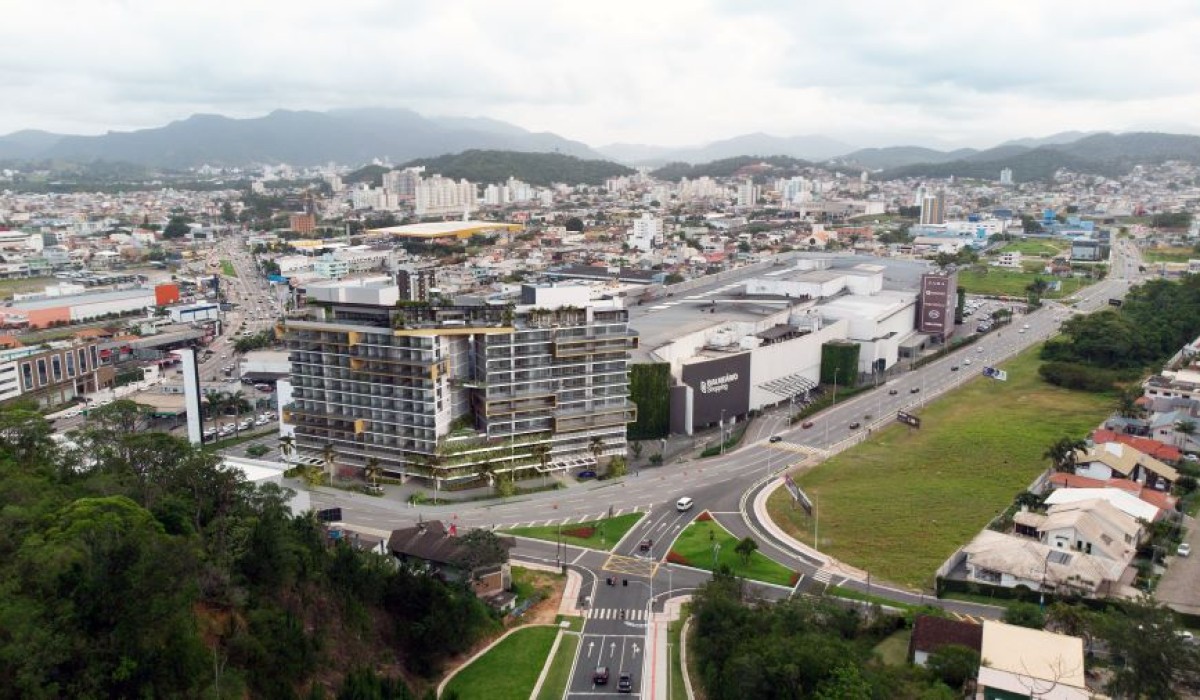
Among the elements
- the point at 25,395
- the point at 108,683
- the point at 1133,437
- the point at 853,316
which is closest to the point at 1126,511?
the point at 1133,437

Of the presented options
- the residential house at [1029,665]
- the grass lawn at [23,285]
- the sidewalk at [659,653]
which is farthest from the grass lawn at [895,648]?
the grass lawn at [23,285]

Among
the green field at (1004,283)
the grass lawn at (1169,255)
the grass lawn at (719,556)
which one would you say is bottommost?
the grass lawn at (719,556)

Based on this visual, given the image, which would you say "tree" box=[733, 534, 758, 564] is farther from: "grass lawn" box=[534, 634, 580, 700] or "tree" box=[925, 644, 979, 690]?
"tree" box=[925, 644, 979, 690]

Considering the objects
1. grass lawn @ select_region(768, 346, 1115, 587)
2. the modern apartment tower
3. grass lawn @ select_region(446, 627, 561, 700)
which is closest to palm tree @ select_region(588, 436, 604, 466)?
the modern apartment tower

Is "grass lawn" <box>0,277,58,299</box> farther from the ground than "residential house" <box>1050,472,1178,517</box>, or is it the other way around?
"grass lawn" <box>0,277,58,299</box>

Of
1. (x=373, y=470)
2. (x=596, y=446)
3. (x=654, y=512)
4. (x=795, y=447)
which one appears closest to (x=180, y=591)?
(x=373, y=470)

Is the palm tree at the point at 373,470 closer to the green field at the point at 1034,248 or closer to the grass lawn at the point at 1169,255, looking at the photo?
the green field at the point at 1034,248
